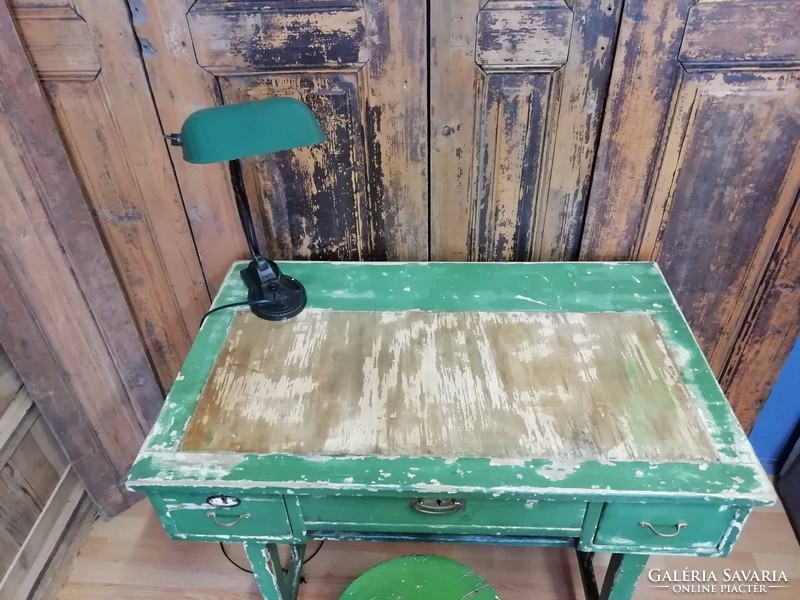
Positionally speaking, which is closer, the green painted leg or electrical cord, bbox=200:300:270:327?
the green painted leg

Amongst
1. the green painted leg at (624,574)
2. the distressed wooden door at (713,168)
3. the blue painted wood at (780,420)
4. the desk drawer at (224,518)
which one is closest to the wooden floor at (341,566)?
the blue painted wood at (780,420)

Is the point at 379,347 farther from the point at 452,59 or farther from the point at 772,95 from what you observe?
the point at 772,95

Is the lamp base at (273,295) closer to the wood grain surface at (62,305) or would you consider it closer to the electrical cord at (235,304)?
the electrical cord at (235,304)

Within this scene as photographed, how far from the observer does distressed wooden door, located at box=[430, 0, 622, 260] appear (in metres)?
1.08

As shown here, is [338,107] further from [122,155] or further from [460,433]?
[460,433]

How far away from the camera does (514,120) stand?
1.18 meters

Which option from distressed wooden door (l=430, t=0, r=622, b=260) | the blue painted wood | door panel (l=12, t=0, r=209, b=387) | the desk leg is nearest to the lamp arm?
door panel (l=12, t=0, r=209, b=387)

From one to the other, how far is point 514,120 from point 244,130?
0.54 metres

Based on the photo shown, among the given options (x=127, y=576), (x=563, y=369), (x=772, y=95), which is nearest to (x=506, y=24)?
(x=772, y=95)

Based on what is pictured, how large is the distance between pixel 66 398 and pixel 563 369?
3.81ft

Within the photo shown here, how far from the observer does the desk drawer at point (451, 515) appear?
0.94m

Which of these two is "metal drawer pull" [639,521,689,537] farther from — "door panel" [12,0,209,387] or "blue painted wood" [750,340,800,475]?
"door panel" [12,0,209,387]

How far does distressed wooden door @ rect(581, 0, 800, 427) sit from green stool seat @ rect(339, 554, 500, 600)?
763 millimetres

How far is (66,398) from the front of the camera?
1.45m
